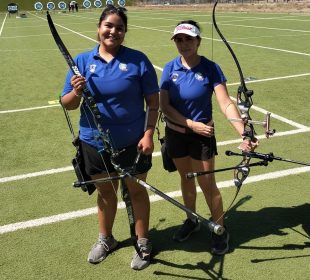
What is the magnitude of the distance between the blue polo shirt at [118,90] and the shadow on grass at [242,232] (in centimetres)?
114

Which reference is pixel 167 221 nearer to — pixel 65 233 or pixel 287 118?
pixel 65 233

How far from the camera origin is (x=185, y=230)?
12.5ft

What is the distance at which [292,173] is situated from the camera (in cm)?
489

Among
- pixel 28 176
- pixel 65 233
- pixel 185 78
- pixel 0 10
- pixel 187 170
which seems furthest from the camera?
pixel 0 10

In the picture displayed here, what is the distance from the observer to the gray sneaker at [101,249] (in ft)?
11.5

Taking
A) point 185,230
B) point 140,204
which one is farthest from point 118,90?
point 185,230

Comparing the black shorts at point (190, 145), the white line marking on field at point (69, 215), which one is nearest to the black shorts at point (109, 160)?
the black shorts at point (190, 145)

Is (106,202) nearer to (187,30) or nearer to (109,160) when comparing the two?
(109,160)

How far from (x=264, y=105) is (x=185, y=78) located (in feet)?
15.8

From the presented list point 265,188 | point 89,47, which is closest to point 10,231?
point 265,188

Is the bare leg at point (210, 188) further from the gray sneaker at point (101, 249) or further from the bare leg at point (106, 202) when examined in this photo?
the gray sneaker at point (101, 249)

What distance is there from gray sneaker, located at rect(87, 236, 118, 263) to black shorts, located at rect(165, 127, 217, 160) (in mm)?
970

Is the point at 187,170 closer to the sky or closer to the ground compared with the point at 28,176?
closer to the sky

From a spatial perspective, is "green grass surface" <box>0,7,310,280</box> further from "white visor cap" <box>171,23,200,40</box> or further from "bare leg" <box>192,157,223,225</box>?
"white visor cap" <box>171,23,200,40</box>
